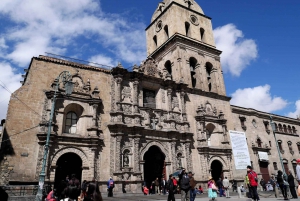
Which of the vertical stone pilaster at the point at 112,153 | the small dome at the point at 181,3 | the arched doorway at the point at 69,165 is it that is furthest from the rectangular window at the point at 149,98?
the small dome at the point at 181,3

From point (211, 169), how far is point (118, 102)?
1069 cm

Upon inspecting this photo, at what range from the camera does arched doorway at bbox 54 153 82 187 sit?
52.6ft

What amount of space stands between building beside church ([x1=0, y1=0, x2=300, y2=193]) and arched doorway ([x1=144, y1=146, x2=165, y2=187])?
8 cm

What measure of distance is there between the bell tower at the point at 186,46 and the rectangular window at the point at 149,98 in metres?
3.42

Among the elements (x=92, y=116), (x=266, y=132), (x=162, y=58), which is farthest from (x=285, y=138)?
(x=92, y=116)

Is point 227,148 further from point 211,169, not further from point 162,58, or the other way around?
point 162,58

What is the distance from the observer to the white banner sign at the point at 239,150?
2356cm

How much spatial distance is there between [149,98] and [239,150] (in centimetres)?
1077

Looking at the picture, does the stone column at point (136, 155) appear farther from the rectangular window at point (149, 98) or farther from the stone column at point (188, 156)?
the stone column at point (188, 156)

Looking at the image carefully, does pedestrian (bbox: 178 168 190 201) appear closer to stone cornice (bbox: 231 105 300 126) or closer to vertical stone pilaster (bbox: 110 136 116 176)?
vertical stone pilaster (bbox: 110 136 116 176)

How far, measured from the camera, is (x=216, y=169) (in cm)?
2320

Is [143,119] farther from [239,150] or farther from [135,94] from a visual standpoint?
[239,150]

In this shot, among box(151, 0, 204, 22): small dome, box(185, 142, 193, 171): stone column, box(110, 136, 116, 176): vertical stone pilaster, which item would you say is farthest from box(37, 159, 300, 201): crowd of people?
box(151, 0, 204, 22): small dome

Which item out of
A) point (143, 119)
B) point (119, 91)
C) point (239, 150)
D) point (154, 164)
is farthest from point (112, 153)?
point (239, 150)
